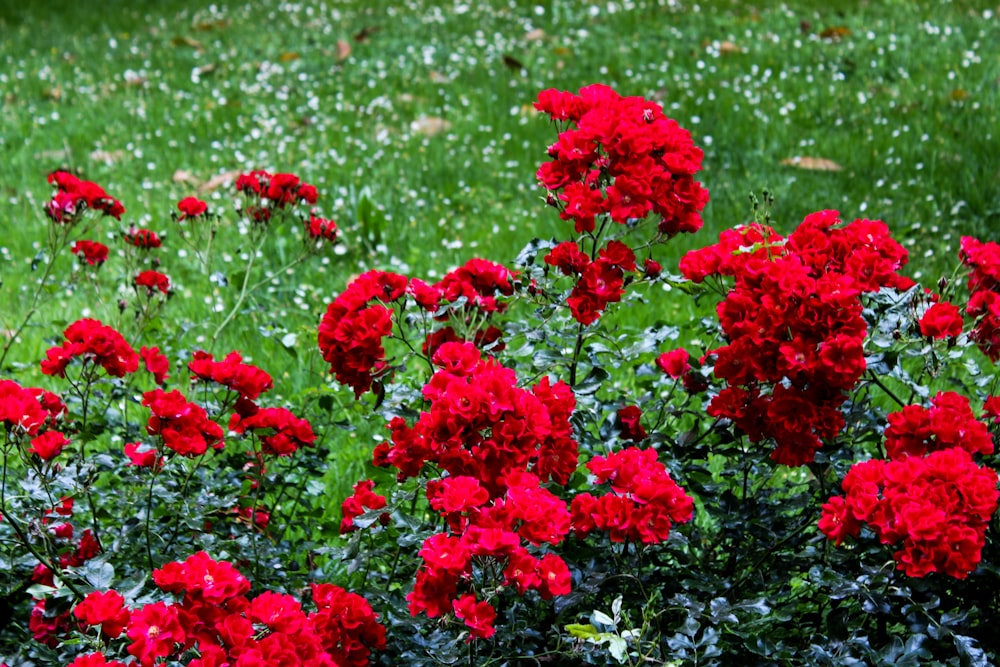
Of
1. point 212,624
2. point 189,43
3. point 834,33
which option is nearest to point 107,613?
point 212,624

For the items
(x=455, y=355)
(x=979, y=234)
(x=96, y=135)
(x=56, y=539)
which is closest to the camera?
(x=455, y=355)

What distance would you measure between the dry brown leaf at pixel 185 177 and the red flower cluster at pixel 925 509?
14.7ft

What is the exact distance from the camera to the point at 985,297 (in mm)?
2191

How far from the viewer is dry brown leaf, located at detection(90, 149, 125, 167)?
5.97 meters

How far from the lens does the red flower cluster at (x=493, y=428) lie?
1771 millimetres

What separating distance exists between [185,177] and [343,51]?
7.52 feet

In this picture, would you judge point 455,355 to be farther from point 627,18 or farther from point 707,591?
point 627,18

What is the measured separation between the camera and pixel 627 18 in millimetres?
7969

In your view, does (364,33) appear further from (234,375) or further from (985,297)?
(985,297)

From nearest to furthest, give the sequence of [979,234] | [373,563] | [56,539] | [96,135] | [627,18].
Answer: [56,539], [373,563], [979,234], [96,135], [627,18]

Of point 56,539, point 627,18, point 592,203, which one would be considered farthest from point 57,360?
point 627,18

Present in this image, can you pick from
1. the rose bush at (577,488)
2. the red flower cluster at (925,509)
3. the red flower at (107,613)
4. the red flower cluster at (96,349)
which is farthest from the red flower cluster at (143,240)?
the red flower cluster at (925,509)

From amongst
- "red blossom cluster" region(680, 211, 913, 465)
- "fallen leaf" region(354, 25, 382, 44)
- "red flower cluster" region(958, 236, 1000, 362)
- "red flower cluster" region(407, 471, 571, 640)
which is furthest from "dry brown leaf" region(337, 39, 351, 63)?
"red flower cluster" region(407, 471, 571, 640)

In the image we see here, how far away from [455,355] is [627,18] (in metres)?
6.53
